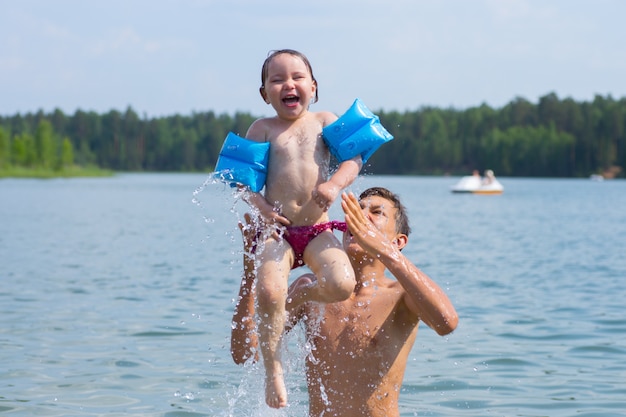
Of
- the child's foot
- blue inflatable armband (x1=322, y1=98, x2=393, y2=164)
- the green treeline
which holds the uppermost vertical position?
blue inflatable armband (x1=322, y1=98, x2=393, y2=164)

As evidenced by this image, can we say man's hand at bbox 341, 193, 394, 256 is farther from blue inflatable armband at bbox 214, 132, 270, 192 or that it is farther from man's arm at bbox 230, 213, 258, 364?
man's arm at bbox 230, 213, 258, 364

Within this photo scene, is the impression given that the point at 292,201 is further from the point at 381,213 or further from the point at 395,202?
the point at 395,202

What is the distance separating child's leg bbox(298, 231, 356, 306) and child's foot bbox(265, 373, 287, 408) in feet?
1.27

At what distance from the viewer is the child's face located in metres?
4.70

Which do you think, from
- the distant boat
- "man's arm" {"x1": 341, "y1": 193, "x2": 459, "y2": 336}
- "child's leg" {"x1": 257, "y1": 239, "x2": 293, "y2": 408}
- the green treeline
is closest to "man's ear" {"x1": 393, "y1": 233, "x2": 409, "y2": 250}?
"man's arm" {"x1": 341, "y1": 193, "x2": 459, "y2": 336}

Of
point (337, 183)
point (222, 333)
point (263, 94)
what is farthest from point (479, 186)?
point (337, 183)

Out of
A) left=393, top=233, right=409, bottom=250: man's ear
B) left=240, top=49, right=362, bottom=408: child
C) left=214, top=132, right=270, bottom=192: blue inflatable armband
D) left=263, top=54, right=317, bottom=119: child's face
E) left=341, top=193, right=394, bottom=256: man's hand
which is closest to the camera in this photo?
left=341, top=193, right=394, bottom=256: man's hand

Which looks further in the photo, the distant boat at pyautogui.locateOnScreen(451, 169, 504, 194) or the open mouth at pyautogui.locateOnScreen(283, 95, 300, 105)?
the distant boat at pyautogui.locateOnScreen(451, 169, 504, 194)

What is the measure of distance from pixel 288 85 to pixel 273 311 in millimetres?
1028

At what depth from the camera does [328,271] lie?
4.47 m

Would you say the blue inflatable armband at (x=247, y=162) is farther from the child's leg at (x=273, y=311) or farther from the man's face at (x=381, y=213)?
the man's face at (x=381, y=213)

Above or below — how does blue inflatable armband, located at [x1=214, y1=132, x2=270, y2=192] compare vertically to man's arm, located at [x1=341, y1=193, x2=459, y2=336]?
above

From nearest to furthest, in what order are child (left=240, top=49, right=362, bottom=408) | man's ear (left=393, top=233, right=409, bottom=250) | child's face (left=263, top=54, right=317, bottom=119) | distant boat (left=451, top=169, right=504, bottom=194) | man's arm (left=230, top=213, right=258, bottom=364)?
child (left=240, top=49, right=362, bottom=408)
child's face (left=263, top=54, right=317, bottom=119)
man's arm (left=230, top=213, right=258, bottom=364)
man's ear (left=393, top=233, right=409, bottom=250)
distant boat (left=451, top=169, right=504, bottom=194)

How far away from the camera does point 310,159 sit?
4840mm
